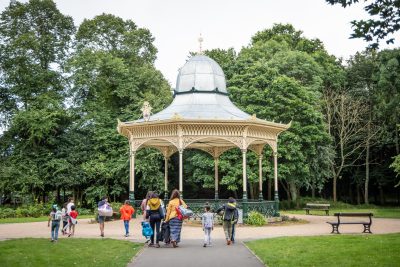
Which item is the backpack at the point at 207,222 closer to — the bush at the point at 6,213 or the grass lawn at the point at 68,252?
the grass lawn at the point at 68,252

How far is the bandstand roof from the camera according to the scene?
76.9 ft

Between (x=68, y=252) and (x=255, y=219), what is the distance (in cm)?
1138

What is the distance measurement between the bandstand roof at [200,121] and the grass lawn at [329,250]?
827 centimetres

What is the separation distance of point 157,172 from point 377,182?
2244 cm

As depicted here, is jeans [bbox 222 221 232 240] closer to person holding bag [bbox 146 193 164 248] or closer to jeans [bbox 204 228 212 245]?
jeans [bbox 204 228 212 245]

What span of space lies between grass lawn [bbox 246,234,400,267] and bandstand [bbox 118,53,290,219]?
7906 mm

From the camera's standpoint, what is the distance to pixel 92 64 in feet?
132

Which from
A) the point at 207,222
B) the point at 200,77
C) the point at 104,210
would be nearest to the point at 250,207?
the point at 200,77

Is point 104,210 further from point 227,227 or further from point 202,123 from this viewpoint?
point 202,123

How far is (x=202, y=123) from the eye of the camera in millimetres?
23156

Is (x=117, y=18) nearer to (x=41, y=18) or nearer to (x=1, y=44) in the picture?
(x=41, y=18)

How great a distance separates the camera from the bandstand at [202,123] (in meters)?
23.4

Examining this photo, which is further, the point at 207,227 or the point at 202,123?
the point at 202,123

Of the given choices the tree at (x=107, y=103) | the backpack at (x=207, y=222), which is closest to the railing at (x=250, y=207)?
the backpack at (x=207, y=222)
